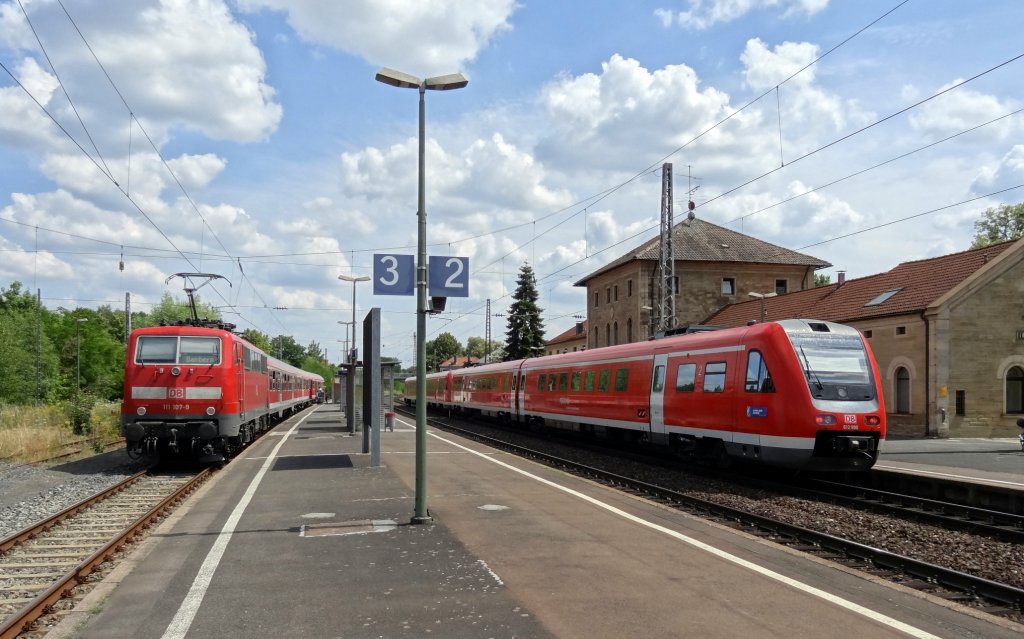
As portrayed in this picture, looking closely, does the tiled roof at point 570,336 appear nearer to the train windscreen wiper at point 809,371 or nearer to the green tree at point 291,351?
the train windscreen wiper at point 809,371

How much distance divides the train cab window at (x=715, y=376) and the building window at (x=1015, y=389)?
70.1ft

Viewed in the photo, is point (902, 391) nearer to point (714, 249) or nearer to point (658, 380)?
point (658, 380)

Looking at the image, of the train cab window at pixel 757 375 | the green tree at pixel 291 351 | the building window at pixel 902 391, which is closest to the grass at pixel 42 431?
the train cab window at pixel 757 375

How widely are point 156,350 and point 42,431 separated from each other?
36.8 feet

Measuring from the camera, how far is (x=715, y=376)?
15516 millimetres

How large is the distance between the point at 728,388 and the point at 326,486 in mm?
7446

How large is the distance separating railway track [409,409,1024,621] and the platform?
38cm

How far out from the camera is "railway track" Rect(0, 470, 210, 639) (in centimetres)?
664

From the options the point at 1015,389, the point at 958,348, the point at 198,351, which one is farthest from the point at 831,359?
the point at 1015,389

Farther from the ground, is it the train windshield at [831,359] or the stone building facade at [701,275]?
the stone building facade at [701,275]

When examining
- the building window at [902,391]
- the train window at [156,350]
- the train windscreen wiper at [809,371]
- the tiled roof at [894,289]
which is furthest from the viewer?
the tiled roof at [894,289]

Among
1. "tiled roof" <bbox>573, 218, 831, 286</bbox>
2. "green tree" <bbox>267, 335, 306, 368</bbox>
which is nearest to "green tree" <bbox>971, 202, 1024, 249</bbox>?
"tiled roof" <bbox>573, 218, 831, 286</bbox>

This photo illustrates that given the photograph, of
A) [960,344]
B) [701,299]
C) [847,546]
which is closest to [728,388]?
[847,546]

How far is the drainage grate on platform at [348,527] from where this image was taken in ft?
31.4
